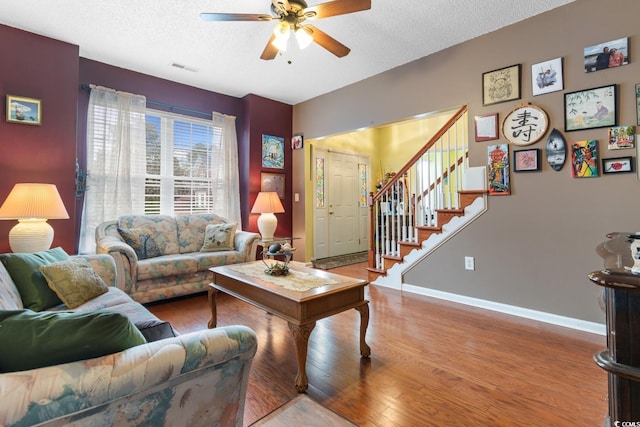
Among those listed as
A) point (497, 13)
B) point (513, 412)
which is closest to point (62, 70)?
point (497, 13)

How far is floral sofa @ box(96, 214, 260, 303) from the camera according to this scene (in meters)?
3.10

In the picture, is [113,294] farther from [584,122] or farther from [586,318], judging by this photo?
[584,122]

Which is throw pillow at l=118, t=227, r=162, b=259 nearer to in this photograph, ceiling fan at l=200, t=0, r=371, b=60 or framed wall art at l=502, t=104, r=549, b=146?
ceiling fan at l=200, t=0, r=371, b=60

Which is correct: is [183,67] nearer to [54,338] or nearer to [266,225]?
[266,225]

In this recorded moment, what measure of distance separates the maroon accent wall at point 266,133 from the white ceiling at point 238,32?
0.79m

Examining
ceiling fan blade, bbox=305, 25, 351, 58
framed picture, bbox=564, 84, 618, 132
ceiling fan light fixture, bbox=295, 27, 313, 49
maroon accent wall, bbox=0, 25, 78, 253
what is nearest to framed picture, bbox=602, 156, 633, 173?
framed picture, bbox=564, 84, 618, 132

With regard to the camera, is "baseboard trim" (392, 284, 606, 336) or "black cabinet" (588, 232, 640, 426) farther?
"baseboard trim" (392, 284, 606, 336)

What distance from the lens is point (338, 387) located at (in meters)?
1.78

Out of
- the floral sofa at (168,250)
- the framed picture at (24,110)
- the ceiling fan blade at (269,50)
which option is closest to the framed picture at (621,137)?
the ceiling fan blade at (269,50)

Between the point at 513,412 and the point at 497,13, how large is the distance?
124 inches

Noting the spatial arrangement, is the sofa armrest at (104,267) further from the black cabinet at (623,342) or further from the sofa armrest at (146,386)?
the black cabinet at (623,342)

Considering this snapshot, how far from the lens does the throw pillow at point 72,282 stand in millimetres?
1966

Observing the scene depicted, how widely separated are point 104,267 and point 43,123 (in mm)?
1883

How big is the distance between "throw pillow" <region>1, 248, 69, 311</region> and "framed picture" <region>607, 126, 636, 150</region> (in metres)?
4.26
